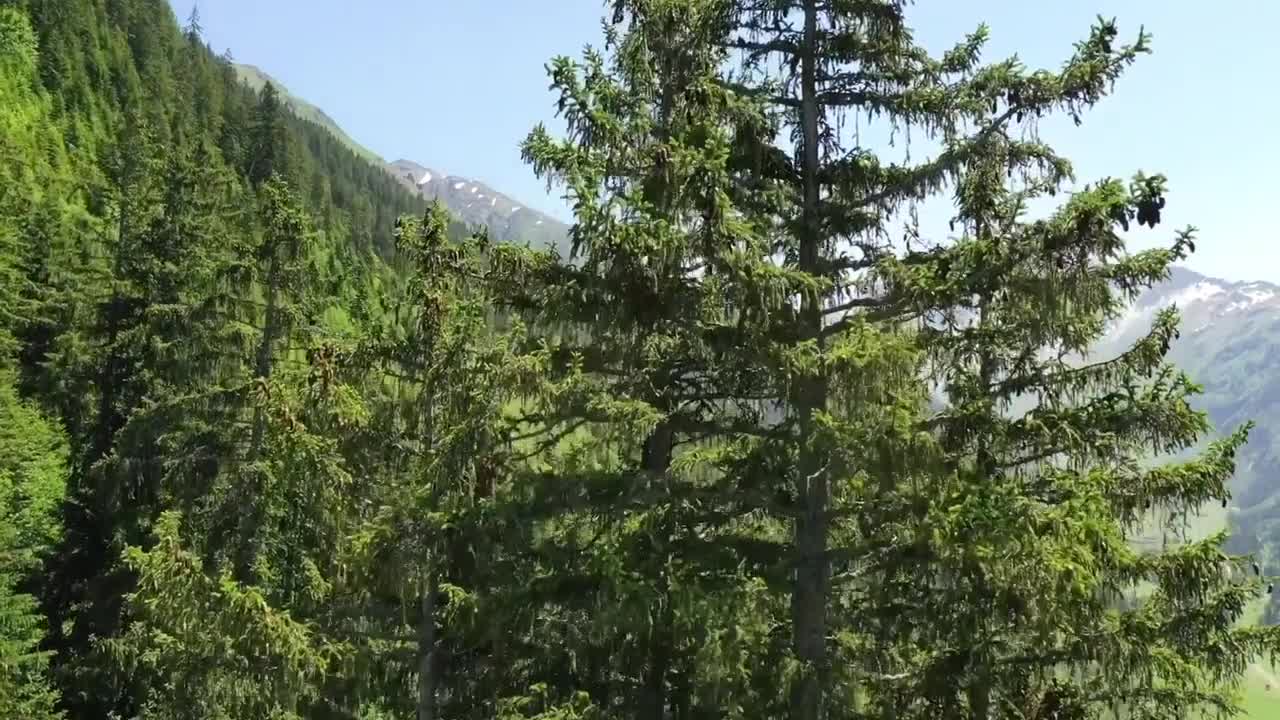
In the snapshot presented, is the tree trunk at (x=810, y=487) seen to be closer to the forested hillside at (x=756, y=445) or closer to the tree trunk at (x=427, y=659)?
the forested hillside at (x=756, y=445)

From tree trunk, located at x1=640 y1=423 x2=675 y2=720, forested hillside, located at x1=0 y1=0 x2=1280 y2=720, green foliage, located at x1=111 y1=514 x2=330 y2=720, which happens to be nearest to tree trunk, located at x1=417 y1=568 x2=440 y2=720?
forested hillside, located at x1=0 y1=0 x2=1280 y2=720

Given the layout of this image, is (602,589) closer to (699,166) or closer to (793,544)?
(793,544)

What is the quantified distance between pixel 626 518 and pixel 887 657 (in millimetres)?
3838

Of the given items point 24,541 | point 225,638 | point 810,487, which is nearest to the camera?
point 810,487

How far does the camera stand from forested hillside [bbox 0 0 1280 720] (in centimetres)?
866

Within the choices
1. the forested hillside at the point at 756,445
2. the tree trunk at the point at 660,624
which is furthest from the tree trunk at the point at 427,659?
the tree trunk at the point at 660,624

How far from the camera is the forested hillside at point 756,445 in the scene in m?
8.66

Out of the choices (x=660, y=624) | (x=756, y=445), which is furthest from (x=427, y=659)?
(x=756, y=445)

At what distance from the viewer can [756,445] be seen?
33.0ft

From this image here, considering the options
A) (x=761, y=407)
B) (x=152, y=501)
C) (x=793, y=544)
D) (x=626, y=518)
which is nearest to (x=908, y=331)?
(x=761, y=407)

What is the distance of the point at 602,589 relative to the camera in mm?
9375

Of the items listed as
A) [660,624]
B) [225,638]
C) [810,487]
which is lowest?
[225,638]

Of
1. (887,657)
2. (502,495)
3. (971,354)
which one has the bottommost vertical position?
(887,657)

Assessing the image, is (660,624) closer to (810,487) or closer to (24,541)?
(810,487)
